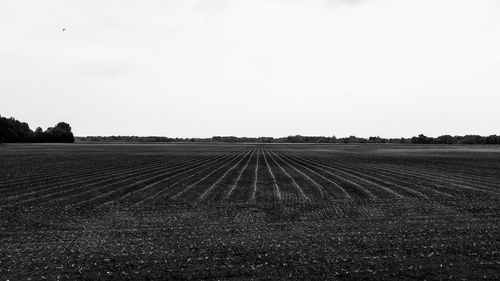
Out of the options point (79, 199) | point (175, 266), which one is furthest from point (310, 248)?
point (79, 199)

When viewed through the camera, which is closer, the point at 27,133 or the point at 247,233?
the point at 247,233

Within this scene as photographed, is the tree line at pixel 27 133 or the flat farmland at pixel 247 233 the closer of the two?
the flat farmland at pixel 247 233

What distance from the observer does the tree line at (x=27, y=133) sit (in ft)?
429

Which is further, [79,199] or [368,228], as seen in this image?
[79,199]

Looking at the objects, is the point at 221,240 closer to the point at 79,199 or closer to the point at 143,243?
the point at 143,243

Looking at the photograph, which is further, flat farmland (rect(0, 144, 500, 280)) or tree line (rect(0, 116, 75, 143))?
tree line (rect(0, 116, 75, 143))

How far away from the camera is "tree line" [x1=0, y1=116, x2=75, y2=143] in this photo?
5151 inches

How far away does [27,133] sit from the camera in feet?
487

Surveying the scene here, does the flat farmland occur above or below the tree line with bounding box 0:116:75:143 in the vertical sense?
below

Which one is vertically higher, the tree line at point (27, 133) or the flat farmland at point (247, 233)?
the tree line at point (27, 133)

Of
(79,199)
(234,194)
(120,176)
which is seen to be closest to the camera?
(79,199)

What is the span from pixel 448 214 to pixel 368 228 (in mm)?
4695

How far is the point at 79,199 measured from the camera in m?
18.7

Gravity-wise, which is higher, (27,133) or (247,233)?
(27,133)
